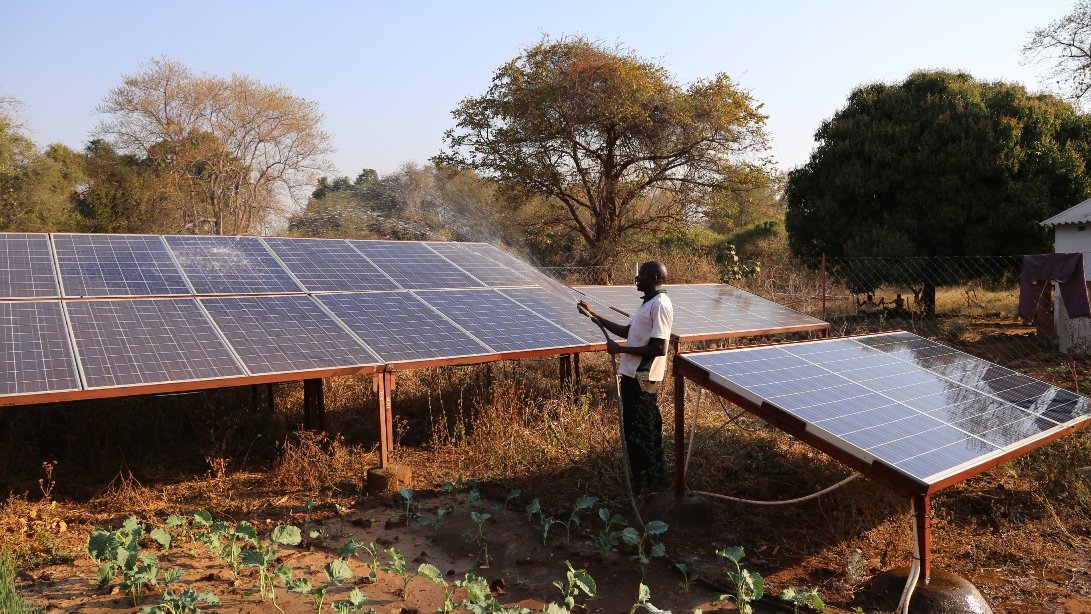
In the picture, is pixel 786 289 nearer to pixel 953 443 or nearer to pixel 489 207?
pixel 953 443

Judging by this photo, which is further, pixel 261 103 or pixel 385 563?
pixel 261 103

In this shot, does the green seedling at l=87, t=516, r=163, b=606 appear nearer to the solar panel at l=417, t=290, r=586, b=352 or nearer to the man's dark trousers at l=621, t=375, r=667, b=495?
the man's dark trousers at l=621, t=375, r=667, b=495

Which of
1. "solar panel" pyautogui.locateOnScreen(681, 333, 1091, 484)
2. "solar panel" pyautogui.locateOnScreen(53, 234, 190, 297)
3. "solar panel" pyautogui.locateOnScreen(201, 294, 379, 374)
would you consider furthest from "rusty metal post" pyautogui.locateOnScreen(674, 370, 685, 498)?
"solar panel" pyautogui.locateOnScreen(53, 234, 190, 297)

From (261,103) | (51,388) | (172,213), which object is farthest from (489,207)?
(51,388)

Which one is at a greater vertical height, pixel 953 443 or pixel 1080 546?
pixel 953 443

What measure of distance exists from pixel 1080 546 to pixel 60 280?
930 cm

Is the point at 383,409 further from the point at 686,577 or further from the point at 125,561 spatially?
the point at 686,577

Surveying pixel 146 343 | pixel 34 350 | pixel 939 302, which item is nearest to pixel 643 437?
pixel 146 343

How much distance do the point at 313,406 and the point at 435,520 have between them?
9.82 feet

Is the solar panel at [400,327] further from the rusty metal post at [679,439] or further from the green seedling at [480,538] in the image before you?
the rusty metal post at [679,439]

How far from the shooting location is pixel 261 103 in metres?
31.7

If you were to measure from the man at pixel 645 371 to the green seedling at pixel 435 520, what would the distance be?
5.37 ft

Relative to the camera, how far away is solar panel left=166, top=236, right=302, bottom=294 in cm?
820

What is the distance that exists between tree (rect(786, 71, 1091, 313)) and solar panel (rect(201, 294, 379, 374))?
1400cm
